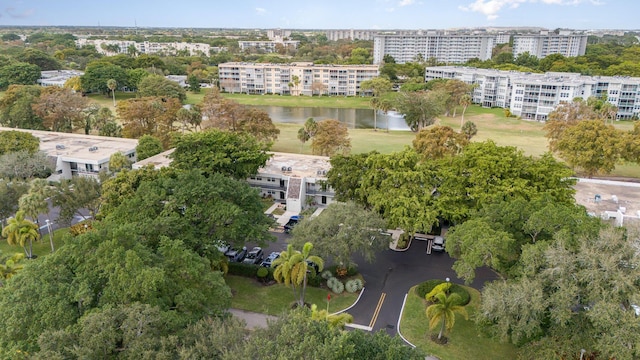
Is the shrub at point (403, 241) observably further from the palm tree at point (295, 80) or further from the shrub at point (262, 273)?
the palm tree at point (295, 80)

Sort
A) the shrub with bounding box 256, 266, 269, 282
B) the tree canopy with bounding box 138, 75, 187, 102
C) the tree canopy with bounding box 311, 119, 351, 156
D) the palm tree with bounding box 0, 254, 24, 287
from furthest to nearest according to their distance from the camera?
the tree canopy with bounding box 138, 75, 187, 102
the tree canopy with bounding box 311, 119, 351, 156
the shrub with bounding box 256, 266, 269, 282
the palm tree with bounding box 0, 254, 24, 287

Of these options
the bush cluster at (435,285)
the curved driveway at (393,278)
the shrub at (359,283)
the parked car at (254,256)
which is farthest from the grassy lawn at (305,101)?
Answer: the shrub at (359,283)

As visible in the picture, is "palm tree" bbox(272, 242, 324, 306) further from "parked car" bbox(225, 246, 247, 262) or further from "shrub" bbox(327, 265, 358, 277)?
"parked car" bbox(225, 246, 247, 262)

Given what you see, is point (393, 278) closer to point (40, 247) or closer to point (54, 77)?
point (40, 247)

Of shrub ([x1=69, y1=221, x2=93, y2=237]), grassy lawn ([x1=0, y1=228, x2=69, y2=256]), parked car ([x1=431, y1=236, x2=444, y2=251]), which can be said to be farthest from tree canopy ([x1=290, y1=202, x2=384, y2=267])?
grassy lawn ([x1=0, y1=228, x2=69, y2=256])

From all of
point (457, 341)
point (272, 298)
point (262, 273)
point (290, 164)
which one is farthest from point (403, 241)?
point (290, 164)
